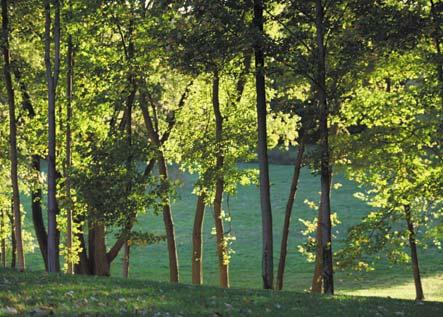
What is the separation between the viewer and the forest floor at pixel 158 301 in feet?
34.5

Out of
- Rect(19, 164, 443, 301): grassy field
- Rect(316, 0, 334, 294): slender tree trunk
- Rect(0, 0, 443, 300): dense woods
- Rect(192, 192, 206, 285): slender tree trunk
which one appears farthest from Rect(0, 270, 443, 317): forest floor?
Rect(192, 192, 206, 285): slender tree trunk

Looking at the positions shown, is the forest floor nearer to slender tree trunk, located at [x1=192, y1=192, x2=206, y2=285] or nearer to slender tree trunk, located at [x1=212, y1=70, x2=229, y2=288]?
slender tree trunk, located at [x1=212, y1=70, x2=229, y2=288]

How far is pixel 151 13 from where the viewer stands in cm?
2472

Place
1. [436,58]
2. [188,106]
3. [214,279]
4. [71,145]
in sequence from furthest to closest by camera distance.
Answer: [214,279]
[188,106]
[71,145]
[436,58]

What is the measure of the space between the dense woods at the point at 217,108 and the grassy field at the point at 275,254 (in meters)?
3.80

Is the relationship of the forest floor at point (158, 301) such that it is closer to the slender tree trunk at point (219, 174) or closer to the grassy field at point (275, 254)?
the slender tree trunk at point (219, 174)

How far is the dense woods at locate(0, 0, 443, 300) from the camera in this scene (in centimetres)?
2047

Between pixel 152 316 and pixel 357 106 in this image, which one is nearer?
pixel 152 316

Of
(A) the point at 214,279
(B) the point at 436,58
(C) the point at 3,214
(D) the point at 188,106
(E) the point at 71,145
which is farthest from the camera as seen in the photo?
(A) the point at 214,279

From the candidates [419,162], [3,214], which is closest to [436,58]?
[419,162]

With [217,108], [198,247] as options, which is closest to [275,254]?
[198,247]

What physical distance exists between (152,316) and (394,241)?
1520cm

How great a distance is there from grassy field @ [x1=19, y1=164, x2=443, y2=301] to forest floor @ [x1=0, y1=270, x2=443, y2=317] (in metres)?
15.3

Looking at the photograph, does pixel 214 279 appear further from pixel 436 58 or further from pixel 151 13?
pixel 436 58
